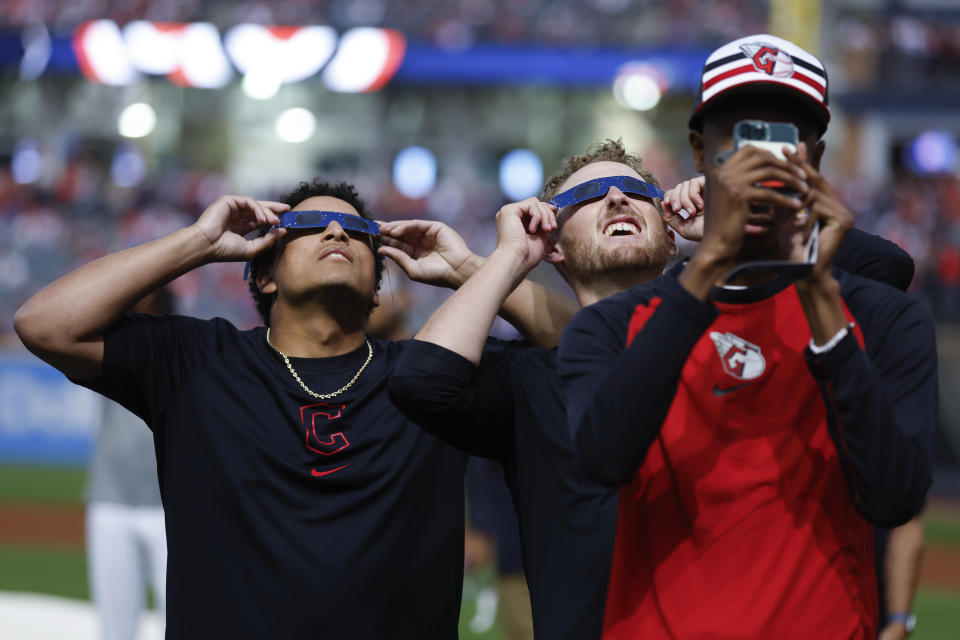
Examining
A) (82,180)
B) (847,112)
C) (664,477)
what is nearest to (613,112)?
(847,112)

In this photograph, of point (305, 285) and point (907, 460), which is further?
point (305, 285)

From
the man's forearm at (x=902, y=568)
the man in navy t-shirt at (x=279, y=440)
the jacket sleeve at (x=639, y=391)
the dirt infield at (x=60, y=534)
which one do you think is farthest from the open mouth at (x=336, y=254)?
the dirt infield at (x=60, y=534)

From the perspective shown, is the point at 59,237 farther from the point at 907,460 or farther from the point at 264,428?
the point at 907,460

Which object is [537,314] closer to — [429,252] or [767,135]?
[429,252]

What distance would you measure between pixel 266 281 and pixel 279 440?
0.80m

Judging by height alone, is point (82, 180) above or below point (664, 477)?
above

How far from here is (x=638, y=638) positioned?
2152 millimetres

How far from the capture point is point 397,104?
3372 centimetres

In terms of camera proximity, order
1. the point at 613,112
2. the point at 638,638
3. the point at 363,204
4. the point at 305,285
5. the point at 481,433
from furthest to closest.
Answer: the point at 613,112
the point at 363,204
the point at 305,285
the point at 481,433
the point at 638,638

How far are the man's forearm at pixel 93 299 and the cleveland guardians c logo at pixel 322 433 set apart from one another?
62cm

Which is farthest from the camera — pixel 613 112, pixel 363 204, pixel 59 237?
pixel 613 112

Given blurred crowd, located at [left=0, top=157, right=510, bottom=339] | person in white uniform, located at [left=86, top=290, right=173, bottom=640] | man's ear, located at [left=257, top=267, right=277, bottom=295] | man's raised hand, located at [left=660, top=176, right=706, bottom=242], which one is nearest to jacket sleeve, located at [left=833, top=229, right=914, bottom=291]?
man's raised hand, located at [left=660, top=176, right=706, bottom=242]

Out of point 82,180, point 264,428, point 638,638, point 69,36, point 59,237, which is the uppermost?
point 69,36

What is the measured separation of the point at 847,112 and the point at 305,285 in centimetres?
3052
